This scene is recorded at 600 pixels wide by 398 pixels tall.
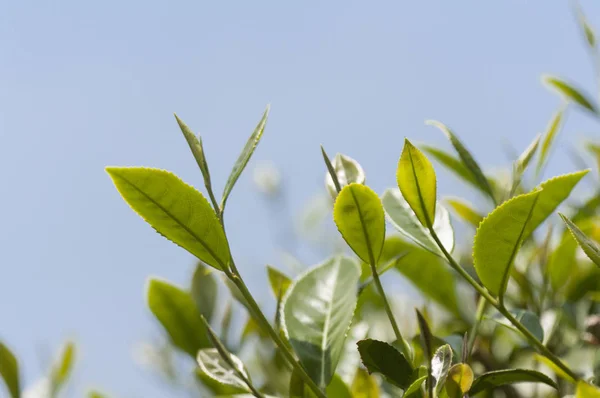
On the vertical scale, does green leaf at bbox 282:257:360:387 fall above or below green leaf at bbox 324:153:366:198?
below

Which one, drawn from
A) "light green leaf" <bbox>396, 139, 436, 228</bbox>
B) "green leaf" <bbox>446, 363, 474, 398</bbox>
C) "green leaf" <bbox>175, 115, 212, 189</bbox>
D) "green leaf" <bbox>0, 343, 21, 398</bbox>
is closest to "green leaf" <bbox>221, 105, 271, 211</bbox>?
"green leaf" <bbox>175, 115, 212, 189</bbox>

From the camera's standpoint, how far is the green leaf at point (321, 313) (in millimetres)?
690

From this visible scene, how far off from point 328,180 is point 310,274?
0.37 feet

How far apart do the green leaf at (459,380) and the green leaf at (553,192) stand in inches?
6.3

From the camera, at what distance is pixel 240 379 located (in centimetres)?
68

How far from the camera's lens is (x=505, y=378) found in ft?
2.24

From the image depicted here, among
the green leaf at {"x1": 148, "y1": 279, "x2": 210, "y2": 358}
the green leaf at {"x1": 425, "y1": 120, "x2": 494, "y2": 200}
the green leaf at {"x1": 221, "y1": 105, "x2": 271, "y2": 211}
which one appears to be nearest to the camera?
the green leaf at {"x1": 221, "y1": 105, "x2": 271, "y2": 211}

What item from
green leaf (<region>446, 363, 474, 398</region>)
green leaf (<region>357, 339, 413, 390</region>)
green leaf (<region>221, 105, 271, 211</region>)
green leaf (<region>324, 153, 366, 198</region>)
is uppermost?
green leaf (<region>221, 105, 271, 211</region>)

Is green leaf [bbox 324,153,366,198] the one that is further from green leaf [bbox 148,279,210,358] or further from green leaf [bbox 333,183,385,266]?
green leaf [bbox 148,279,210,358]

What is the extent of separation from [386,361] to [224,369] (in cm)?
17

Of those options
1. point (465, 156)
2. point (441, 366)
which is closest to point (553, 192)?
point (465, 156)

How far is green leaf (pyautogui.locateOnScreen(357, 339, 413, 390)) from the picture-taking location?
62 cm

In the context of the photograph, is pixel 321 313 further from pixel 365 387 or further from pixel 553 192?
pixel 553 192

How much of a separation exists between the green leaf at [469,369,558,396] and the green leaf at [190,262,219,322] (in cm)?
43
